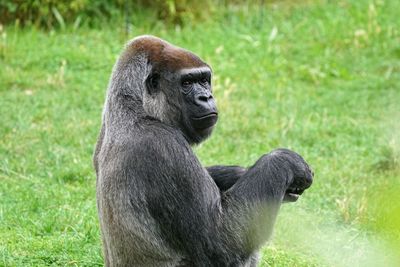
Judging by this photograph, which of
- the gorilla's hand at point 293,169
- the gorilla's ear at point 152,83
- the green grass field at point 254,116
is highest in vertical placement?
the gorilla's ear at point 152,83

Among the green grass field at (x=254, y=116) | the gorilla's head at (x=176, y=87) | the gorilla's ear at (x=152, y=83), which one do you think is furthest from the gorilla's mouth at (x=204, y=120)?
the green grass field at (x=254, y=116)

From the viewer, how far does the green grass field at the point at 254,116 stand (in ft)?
16.8

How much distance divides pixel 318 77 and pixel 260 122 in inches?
66.2

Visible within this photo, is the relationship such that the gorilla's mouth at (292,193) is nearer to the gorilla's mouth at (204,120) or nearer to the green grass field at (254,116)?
the green grass field at (254,116)

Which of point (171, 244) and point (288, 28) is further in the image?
point (288, 28)

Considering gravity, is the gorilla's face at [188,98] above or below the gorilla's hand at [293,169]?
above

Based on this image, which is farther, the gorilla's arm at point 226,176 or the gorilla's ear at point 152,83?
the gorilla's arm at point 226,176

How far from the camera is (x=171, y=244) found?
12.1 ft

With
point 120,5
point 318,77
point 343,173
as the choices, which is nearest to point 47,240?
point 343,173

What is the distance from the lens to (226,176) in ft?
13.9

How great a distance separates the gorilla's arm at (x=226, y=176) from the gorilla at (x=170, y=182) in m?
0.37

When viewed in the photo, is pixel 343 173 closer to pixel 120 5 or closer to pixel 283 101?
pixel 283 101

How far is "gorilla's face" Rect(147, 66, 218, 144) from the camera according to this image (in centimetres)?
390

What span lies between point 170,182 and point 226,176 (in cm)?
68
